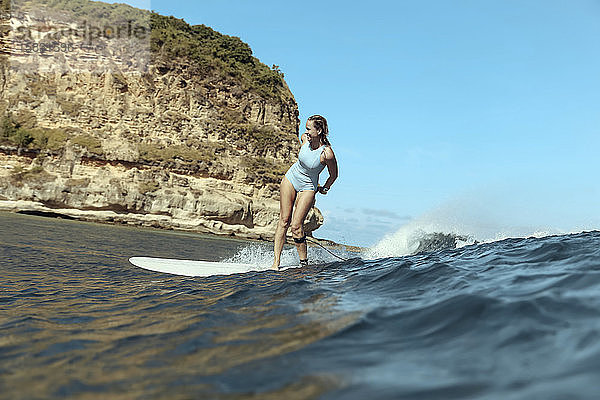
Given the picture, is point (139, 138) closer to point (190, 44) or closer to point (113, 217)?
point (113, 217)

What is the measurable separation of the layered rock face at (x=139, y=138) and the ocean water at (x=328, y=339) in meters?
22.7

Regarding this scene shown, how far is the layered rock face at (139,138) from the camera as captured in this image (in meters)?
24.2

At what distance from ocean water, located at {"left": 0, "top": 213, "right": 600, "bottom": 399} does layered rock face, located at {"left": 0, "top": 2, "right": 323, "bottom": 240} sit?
2269cm

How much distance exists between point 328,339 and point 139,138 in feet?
90.6

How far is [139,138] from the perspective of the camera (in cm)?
2694

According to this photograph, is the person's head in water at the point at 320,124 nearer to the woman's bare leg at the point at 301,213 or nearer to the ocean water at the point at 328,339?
the woman's bare leg at the point at 301,213

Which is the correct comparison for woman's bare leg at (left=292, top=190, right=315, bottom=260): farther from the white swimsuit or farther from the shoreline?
the shoreline

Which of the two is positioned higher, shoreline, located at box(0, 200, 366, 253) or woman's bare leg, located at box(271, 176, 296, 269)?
woman's bare leg, located at box(271, 176, 296, 269)

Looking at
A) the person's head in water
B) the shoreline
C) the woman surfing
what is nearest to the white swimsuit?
the woman surfing

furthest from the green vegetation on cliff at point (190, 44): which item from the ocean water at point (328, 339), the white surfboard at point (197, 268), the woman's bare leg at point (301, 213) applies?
the ocean water at point (328, 339)

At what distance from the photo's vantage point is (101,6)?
30.1 meters

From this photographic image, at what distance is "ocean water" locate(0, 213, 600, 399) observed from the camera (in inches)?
48.8

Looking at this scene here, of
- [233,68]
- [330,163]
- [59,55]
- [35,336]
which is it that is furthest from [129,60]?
[35,336]

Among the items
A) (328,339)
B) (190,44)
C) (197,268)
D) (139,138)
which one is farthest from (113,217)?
(328,339)
